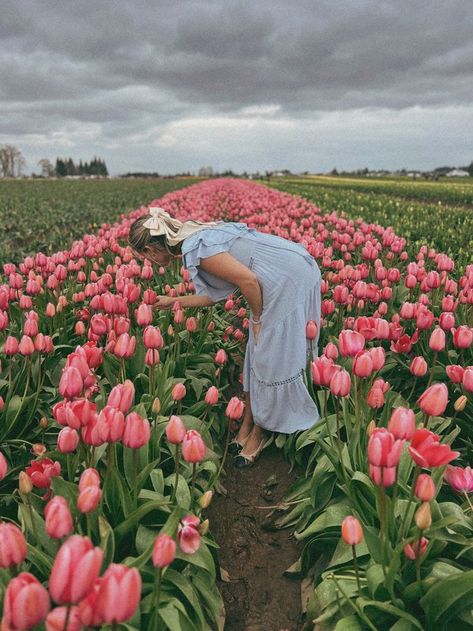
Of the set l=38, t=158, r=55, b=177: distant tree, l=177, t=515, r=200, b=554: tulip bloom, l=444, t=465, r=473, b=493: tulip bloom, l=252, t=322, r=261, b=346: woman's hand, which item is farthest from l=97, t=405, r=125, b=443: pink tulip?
l=38, t=158, r=55, b=177: distant tree

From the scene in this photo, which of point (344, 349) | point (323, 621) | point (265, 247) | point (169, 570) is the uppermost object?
point (265, 247)

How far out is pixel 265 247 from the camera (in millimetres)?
3525

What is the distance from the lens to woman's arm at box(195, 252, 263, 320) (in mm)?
3279

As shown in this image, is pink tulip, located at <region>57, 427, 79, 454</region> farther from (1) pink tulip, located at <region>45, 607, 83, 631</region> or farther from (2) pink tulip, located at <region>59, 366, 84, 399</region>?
(1) pink tulip, located at <region>45, 607, 83, 631</region>

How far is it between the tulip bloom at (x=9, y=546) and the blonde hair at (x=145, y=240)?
231 cm

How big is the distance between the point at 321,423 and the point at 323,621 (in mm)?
1370

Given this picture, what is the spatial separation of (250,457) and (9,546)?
247cm

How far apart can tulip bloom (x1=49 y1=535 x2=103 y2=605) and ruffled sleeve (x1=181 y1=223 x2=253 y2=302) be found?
2.33 meters

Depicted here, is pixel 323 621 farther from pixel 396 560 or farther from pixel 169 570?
pixel 169 570

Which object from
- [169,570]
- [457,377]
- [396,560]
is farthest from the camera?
[457,377]

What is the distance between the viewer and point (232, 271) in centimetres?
329

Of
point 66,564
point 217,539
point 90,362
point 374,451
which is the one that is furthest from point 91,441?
point 217,539

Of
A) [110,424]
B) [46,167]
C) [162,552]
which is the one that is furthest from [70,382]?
[46,167]

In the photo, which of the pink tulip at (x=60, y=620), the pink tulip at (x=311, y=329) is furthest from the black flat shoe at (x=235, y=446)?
the pink tulip at (x=60, y=620)
